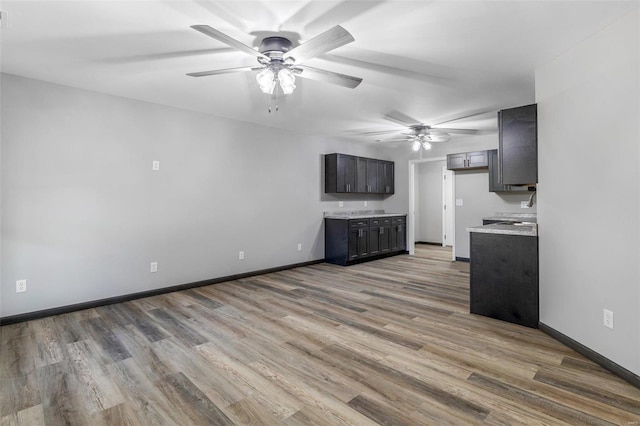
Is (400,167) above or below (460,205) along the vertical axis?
above

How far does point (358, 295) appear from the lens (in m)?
4.21

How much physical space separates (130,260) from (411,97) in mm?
4103

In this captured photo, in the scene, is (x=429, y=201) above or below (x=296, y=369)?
above

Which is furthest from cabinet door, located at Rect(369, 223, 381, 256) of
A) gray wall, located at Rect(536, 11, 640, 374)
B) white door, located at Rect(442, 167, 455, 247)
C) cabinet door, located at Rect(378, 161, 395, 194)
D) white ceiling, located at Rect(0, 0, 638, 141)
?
gray wall, located at Rect(536, 11, 640, 374)

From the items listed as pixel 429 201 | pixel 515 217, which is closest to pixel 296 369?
pixel 515 217

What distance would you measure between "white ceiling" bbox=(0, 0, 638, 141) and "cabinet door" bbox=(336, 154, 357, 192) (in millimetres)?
2267

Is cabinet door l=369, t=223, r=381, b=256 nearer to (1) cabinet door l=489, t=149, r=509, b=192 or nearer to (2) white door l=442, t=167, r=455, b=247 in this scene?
(1) cabinet door l=489, t=149, r=509, b=192

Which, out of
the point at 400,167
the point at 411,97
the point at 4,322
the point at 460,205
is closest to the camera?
the point at 4,322

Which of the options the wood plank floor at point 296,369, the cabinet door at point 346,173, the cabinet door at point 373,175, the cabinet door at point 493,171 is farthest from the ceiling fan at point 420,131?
the wood plank floor at point 296,369

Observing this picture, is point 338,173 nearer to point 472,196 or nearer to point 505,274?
point 472,196

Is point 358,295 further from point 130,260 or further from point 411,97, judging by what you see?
point 130,260

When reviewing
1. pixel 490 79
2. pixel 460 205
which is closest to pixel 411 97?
pixel 490 79

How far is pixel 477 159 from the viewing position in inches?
245

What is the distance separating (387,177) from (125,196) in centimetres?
553
